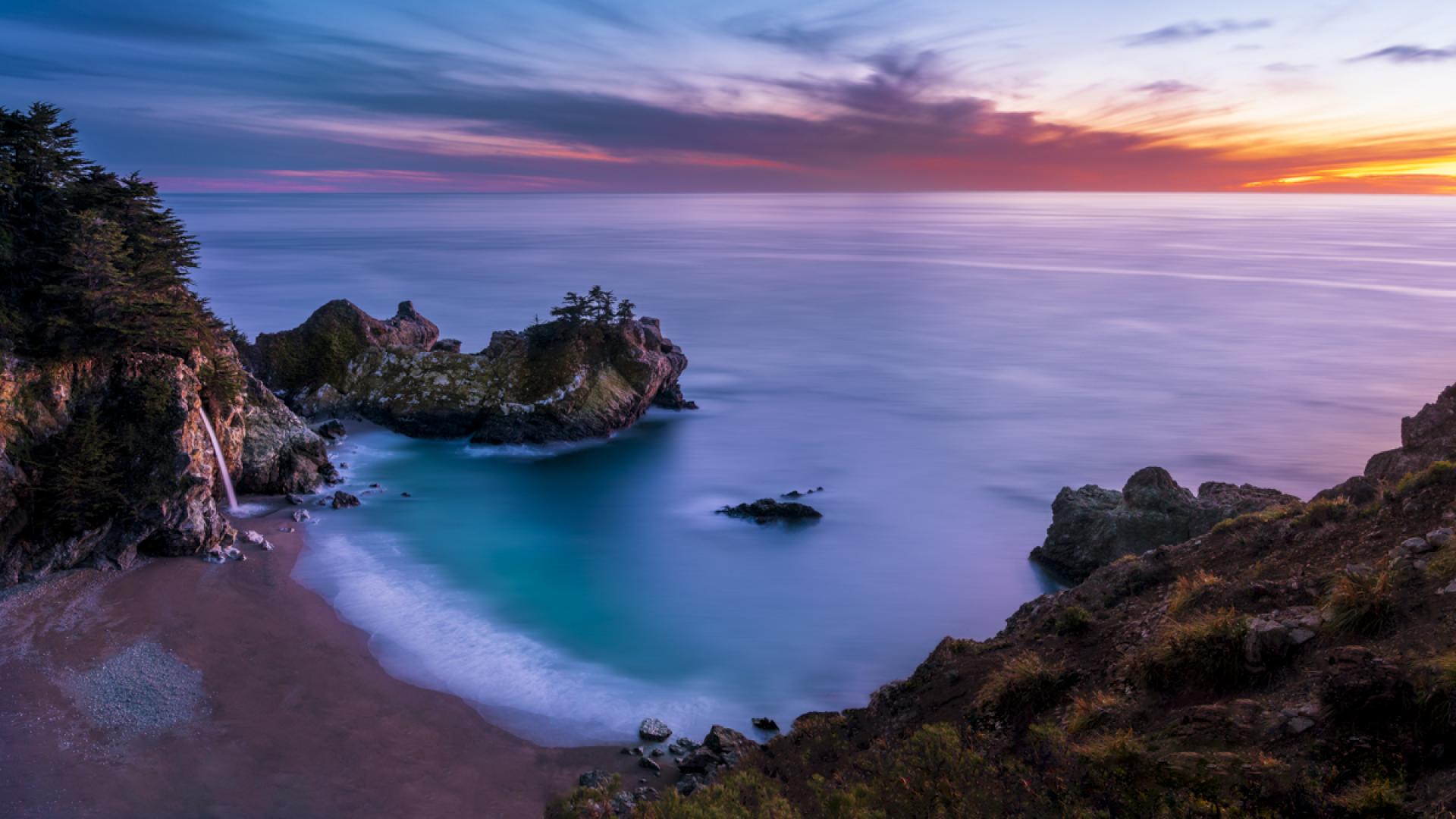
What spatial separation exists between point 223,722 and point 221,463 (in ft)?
42.7

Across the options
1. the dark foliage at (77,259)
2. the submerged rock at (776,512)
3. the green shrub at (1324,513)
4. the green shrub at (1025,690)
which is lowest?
the submerged rock at (776,512)

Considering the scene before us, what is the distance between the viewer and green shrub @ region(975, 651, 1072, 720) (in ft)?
37.8

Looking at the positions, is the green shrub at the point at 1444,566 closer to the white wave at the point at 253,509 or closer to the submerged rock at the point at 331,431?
the white wave at the point at 253,509

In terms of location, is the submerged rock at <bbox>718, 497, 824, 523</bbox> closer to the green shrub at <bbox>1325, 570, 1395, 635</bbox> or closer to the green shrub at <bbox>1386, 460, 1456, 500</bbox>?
the green shrub at <bbox>1386, 460, 1456, 500</bbox>

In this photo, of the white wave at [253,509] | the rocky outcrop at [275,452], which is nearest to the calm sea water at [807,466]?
the rocky outcrop at [275,452]

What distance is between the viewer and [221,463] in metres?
26.7

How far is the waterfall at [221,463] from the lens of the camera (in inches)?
1039

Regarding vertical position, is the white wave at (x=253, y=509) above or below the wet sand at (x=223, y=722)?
above

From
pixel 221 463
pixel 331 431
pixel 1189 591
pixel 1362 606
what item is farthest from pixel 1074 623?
pixel 331 431

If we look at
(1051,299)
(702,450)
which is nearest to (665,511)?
(702,450)

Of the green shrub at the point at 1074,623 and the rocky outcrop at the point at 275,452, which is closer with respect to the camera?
the green shrub at the point at 1074,623

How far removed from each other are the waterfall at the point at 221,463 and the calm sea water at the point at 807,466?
127 inches

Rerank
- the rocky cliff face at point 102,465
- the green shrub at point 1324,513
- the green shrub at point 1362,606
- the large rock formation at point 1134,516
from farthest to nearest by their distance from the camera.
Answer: the large rock formation at point 1134,516 → the rocky cliff face at point 102,465 → the green shrub at point 1324,513 → the green shrub at point 1362,606

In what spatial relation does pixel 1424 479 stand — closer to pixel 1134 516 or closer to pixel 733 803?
pixel 1134 516
